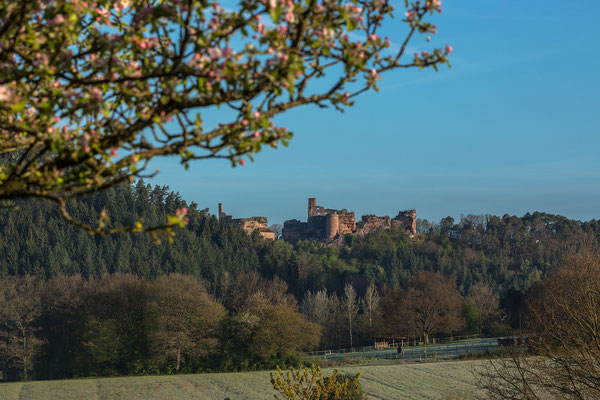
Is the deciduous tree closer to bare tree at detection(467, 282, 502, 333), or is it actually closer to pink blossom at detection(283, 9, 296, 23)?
pink blossom at detection(283, 9, 296, 23)

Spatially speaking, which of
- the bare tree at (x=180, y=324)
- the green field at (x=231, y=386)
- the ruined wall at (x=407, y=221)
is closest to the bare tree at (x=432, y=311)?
the green field at (x=231, y=386)

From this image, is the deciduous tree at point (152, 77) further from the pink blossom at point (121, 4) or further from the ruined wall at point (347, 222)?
the ruined wall at point (347, 222)

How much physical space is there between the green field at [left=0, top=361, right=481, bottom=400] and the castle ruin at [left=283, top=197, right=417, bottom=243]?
123182 mm

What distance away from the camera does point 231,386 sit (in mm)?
47656

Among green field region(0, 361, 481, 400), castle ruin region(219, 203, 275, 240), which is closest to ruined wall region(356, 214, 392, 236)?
castle ruin region(219, 203, 275, 240)

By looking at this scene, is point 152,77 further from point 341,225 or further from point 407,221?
point 407,221

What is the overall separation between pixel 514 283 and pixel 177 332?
84.8 meters

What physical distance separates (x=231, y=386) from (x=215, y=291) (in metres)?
58.5

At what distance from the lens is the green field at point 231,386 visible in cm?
4297

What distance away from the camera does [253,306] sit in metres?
63.0

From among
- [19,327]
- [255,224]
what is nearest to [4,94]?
[19,327]

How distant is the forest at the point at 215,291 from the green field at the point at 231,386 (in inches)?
207

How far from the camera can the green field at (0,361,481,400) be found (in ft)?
141

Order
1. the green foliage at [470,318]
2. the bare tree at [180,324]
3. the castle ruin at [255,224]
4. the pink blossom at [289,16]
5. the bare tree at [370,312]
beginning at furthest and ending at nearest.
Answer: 1. the castle ruin at [255,224]
2. the bare tree at [370,312]
3. the green foliage at [470,318]
4. the bare tree at [180,324]
5. the pink blossom at [289,16]
